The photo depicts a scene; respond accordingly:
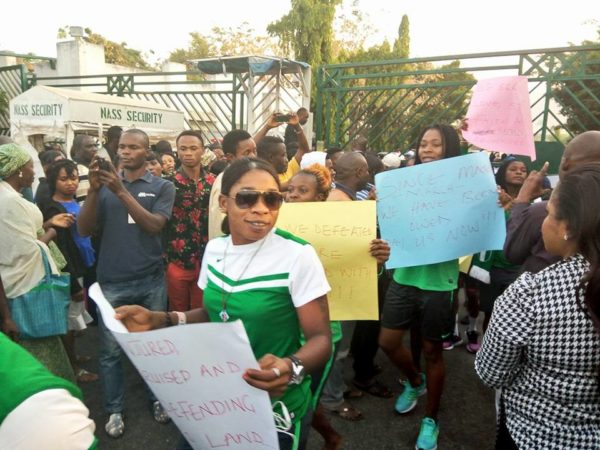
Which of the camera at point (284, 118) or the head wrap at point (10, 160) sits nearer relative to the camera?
the head wrap at point (10, 160)

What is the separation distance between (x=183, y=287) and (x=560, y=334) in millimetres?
2664

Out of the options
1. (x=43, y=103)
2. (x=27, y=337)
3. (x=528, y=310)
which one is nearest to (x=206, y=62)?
(x=43, y=103)

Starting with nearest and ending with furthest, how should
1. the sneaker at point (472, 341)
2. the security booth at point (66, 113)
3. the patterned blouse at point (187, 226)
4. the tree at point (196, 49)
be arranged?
the patterned blouse at point (187, 226), the sneaker at point (472, 341), the security booth at point (66, 113), the tree at point (196, 49)

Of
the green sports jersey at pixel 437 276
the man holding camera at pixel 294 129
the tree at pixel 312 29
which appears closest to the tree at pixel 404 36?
the tree at pixel 312 29

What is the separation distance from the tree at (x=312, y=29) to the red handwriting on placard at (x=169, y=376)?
76.5 feet

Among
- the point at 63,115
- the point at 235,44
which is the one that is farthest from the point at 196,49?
the point at 63,115

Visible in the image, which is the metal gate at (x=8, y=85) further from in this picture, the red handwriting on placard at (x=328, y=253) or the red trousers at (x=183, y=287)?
the red handwriting on placard at (x=328, y=253)

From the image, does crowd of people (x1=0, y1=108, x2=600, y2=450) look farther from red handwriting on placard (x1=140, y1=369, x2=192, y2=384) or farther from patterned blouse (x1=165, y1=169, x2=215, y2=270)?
red handwriting on placard (x1=140, y1=369, x2=192, y2=384)

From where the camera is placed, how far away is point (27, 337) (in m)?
2.80

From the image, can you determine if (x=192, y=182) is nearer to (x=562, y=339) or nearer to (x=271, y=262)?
(x=271, y=262)

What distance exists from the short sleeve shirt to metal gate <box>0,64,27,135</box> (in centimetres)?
1276

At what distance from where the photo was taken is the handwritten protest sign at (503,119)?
323cm

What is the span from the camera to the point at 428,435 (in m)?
2.89

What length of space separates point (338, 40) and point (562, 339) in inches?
1262
